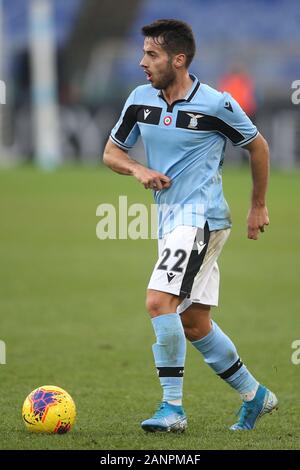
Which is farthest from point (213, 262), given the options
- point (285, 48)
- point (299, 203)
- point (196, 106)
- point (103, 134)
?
point (285, 48)

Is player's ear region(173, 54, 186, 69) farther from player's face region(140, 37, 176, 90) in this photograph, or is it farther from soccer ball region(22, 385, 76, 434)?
soccer ball region(22, 385, 76, 434)

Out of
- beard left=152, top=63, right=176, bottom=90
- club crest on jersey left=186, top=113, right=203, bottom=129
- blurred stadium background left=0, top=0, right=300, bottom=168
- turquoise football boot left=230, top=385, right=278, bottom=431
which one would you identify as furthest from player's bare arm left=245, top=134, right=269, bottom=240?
blurred stadium background left=0, top=0, right=300, bottom=168

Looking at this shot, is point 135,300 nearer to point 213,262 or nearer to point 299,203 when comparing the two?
point 213,262

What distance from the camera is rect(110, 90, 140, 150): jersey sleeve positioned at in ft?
23.1

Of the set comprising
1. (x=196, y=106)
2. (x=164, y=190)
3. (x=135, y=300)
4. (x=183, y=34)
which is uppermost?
(x=183, y=34)

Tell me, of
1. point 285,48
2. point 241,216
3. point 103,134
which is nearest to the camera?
point 241,216

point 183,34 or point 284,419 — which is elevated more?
point 183,34

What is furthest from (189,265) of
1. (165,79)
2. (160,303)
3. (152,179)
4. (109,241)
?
(109,241)

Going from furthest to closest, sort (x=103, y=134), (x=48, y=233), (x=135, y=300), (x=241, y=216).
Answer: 1. (x=103, y=134)
2. (x=241, y=216)
3. (x=48, y=233)
4. (x=135, y=300)

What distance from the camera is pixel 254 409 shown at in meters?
6.95

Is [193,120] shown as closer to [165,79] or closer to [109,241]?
[165,79]

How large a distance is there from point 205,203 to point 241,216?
14381mm

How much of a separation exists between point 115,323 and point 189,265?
5.08 meters

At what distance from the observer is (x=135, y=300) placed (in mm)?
13484
